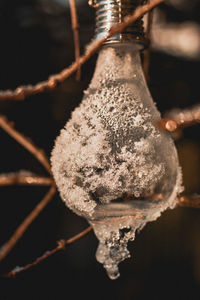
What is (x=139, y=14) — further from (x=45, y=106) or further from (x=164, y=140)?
(x=45, y=106)

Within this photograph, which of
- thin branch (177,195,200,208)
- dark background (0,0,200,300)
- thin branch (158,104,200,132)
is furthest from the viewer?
dark background (0,0,200,300)

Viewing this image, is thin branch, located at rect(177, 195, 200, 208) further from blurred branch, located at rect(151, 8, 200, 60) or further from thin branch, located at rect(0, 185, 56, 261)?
blurred branch, located at rect(151, 8, 200, 60)

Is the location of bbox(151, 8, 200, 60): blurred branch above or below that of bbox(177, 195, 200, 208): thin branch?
below

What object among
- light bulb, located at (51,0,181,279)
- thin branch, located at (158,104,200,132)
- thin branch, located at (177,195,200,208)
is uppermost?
thin branch, located at (158,104,200,132)

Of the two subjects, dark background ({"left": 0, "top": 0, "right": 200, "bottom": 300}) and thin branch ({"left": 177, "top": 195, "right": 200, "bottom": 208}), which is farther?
dark background ({"left": 0, "top": 0, "right": 200, "bottom": 300})

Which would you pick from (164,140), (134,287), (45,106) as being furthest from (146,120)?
(134,287)

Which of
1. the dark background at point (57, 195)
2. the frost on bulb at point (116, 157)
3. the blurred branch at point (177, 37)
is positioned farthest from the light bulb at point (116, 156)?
the blurred branch at point (177, 37)

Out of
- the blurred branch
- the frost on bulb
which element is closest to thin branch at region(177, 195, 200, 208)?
the frost on bulb

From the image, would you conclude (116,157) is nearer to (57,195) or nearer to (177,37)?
(57,195)
